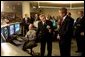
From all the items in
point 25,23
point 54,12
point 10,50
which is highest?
point 54,12

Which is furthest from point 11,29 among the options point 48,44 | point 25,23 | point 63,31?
point 63,31

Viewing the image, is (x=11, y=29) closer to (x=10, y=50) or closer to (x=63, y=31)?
(x=10, y=50)

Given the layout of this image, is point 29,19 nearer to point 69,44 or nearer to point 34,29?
point 34,29

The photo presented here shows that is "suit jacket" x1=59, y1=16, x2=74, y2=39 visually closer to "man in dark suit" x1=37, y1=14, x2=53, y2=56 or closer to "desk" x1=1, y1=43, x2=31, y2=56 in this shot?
"man in dark suit" x1=37, y1=14, x2=53, y2=56

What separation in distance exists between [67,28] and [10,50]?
67 cm

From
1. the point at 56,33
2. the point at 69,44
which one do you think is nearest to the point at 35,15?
the point at 56,33

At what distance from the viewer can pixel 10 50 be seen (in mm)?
3105

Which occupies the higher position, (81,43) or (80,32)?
(80,32)

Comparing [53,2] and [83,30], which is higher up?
[53,2]

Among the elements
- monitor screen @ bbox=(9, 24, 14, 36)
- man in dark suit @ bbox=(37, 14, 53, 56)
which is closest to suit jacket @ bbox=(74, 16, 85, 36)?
man in dark suit @ bbox=(37, 14, 53, 56)

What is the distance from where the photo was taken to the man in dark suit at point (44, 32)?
3.09 m

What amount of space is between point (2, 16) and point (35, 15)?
0.36 metres

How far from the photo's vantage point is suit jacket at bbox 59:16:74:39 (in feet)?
10.0

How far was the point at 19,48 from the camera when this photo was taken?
10.2ft
